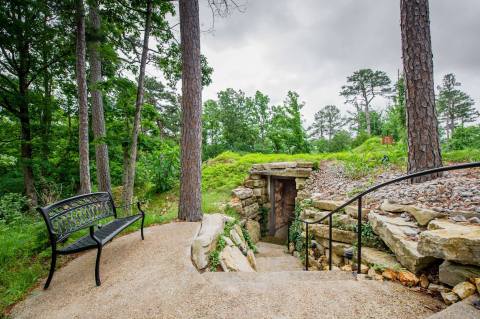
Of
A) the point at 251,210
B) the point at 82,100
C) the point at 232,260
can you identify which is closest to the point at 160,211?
the point at 251,210

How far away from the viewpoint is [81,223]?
9.10 feet

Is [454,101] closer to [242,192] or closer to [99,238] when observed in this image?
[242,192]

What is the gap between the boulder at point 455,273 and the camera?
148 centimetres

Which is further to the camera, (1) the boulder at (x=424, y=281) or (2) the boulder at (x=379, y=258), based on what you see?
(2) the boulder at (x=379, y=258)

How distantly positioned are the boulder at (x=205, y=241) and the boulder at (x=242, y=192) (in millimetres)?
2442

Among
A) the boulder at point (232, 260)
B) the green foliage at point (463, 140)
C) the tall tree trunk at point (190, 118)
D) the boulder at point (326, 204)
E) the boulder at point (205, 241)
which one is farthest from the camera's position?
the green foliage at point (463, 140)

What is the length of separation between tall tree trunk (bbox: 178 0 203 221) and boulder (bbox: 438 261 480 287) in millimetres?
3303

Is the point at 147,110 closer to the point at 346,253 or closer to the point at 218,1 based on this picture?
the point at 218,1

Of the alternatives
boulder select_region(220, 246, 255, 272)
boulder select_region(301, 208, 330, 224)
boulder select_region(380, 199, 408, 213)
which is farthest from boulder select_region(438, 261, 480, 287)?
boulder select_region(301, 208, 330, 224)

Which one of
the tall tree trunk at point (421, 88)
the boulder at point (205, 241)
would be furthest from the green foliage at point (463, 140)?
the boulder at point (205, 241)

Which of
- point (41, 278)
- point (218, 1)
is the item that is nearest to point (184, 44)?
point (218, 1)

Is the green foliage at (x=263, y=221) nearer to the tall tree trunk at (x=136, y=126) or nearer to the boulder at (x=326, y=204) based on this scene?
the boulder at (x=326, y=204)

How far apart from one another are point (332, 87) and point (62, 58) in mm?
24923

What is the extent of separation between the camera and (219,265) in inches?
104
